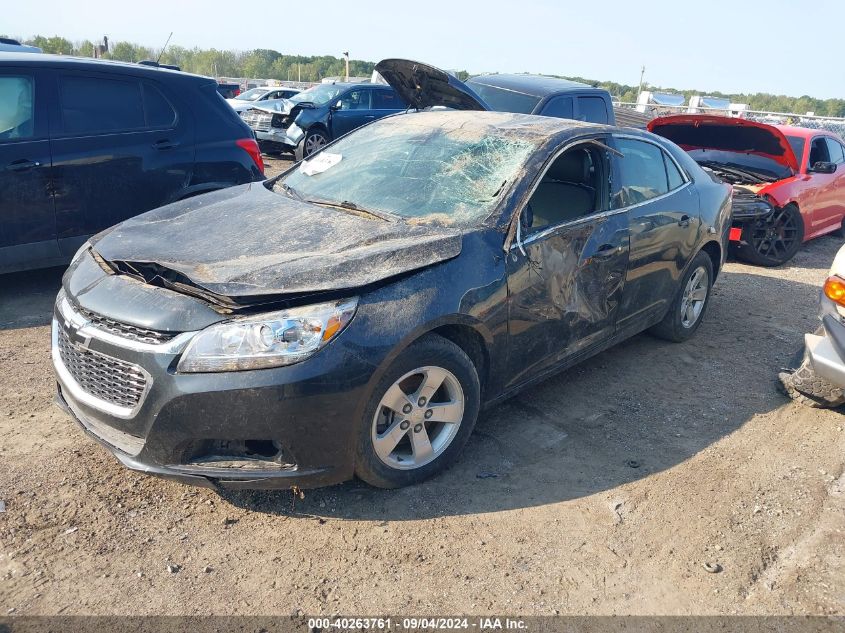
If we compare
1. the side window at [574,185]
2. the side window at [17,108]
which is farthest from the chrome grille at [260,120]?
the side window at [574,185]

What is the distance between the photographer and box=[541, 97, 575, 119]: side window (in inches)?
342

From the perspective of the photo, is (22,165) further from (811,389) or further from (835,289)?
(811,389)

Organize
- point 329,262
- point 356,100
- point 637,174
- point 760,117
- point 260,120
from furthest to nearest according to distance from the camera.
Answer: point 760,117, point 260,120, point 356,100, point 637,174, point 329,262

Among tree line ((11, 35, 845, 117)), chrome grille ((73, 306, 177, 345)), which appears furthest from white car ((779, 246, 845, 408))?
tree line ((11, 35, 845, 117))

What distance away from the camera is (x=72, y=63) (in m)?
5.06

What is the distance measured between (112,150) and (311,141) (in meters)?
8.29

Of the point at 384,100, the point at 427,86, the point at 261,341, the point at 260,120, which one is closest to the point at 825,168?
the point at 427,86

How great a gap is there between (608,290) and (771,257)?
505 cm

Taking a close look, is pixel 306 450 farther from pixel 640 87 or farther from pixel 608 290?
pixel 640 87

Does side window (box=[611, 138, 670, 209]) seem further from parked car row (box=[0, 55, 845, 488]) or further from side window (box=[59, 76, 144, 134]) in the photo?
side window (box=[59, 76, 144, 134])

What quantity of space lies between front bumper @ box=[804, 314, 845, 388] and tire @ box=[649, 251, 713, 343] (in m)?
1.16

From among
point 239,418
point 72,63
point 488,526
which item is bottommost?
point 488,526

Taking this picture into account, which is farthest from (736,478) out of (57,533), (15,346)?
(15,346)

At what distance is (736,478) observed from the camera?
3455mm
